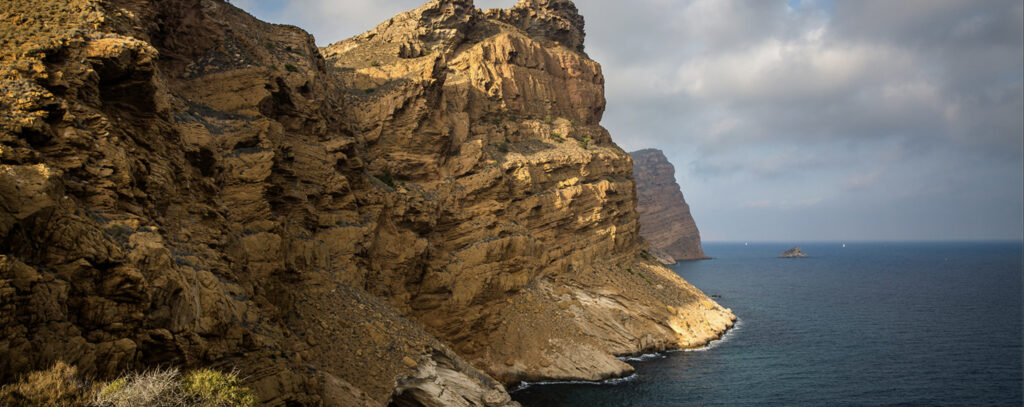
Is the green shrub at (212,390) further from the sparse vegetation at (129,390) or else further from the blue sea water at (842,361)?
the blue sea water at (842,361)

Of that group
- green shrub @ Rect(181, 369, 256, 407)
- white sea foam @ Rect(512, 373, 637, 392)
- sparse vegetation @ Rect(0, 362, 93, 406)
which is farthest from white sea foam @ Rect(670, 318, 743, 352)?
sparse vegetation @ Rect(0, 362, 93, 406)

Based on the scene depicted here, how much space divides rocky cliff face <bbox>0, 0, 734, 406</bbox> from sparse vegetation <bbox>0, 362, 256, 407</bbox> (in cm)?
52

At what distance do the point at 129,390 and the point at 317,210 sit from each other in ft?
65.8

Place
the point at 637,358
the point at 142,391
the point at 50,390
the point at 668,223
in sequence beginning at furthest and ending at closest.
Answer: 1. the point at 668,223
2. the point at 637,358
3. the point at 142,391
4. the point at 50,390

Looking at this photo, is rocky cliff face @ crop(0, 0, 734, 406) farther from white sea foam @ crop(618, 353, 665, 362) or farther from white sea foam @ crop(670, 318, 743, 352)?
white sea foam @ crop(670, 318, 743, 352)

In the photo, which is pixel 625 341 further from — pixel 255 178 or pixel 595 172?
pixel 255 178

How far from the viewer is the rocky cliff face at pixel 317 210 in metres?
11.2

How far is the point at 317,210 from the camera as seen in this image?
95.7 feet

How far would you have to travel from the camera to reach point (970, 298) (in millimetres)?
76125

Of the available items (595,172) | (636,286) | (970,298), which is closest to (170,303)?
(636,286)

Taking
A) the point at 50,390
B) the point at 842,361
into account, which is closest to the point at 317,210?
the point at 50,390

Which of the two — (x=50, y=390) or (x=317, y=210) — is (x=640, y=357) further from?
(x=50, y=390)

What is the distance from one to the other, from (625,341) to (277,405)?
115 feet

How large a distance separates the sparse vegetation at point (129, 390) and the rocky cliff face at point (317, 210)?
0.52 meters
